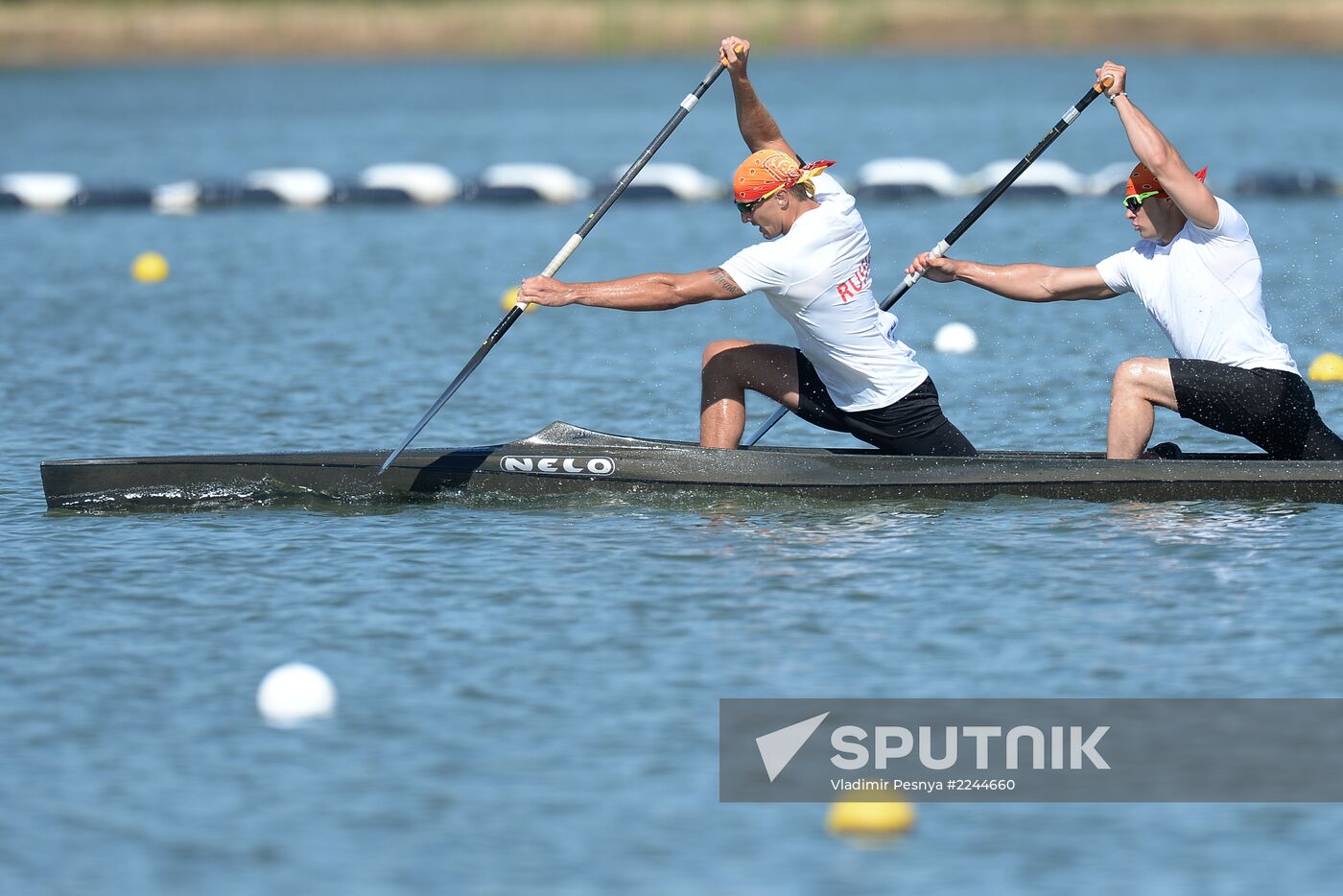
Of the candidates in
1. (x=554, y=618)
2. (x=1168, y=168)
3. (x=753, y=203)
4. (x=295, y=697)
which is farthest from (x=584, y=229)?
(x=295, y=697)

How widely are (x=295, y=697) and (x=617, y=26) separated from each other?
1670 inches

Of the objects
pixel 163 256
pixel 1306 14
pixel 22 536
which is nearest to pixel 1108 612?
pixel 22 536

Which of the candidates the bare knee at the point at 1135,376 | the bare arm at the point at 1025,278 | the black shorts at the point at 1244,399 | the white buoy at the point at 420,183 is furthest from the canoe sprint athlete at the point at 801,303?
the white buoy at the point at 420,183

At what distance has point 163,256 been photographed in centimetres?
2138

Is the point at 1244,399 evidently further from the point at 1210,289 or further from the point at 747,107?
the point at 747,107

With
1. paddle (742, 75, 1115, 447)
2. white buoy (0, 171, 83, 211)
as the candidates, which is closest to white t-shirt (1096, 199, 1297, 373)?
paddle (742, 75, 1115, 447)

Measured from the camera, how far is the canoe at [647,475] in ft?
29.8

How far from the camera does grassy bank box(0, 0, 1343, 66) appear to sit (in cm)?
4753

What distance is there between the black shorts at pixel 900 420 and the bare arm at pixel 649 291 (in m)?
0.81

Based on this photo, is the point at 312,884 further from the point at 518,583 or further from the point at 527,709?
the point at 518,583

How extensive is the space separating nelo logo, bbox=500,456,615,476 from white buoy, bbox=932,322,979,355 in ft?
18.8

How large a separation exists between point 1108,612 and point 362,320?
33.3ft

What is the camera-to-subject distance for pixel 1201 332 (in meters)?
9.03

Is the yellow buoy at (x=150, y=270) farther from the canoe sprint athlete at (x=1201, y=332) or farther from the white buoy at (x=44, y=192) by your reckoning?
the canoe sprint athlete at (x=1201, y=332)
